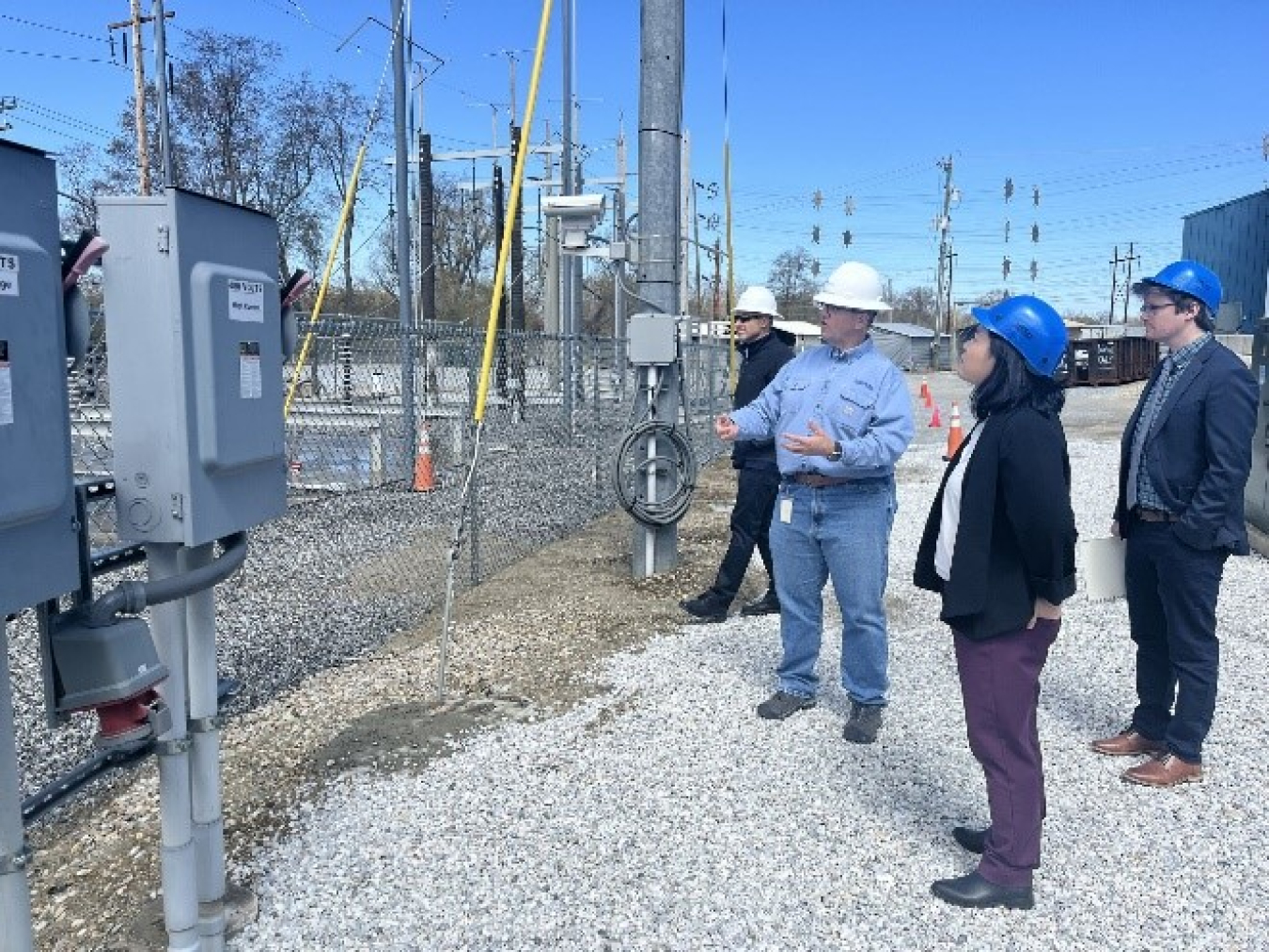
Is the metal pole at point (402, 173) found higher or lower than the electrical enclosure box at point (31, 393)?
higher

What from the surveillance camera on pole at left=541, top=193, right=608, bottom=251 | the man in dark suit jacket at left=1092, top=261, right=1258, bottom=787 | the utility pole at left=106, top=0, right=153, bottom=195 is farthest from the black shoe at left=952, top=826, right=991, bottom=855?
the utility pole at left=106, top=0, right=153, bottom=195

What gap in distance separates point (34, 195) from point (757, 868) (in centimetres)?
281

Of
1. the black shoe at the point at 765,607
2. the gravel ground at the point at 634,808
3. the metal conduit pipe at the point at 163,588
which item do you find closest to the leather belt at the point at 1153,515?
the gravel ground at the point at 634,808

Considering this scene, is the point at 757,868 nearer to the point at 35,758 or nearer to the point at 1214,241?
the point at 35,758

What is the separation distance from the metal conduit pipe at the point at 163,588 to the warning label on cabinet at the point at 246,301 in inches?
24.0

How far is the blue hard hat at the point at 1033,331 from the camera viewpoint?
3.01 meters

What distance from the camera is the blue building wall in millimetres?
28812

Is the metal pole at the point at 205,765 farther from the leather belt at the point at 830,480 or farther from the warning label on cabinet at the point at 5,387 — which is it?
the leather belt at the point at 830,480

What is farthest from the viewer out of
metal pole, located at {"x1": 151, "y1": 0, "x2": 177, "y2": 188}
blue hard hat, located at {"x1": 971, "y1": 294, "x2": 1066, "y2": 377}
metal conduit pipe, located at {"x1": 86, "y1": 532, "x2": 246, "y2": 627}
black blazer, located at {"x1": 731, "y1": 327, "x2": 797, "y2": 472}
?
metal pole, located at {"x1": 151, "y1": 0, "x2": 177, "y2": 188}

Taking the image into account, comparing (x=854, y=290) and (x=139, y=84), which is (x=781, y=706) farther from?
(x=139, y=84)

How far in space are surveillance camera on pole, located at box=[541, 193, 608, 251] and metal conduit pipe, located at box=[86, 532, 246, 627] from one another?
17.5 feet

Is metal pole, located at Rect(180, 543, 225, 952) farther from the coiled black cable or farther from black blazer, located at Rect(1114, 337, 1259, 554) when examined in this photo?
the coiled black cable

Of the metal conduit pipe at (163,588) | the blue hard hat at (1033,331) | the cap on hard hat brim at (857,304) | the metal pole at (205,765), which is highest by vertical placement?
the cap on hard hat brim at (857,304)

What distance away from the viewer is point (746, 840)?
3604 millimetres
